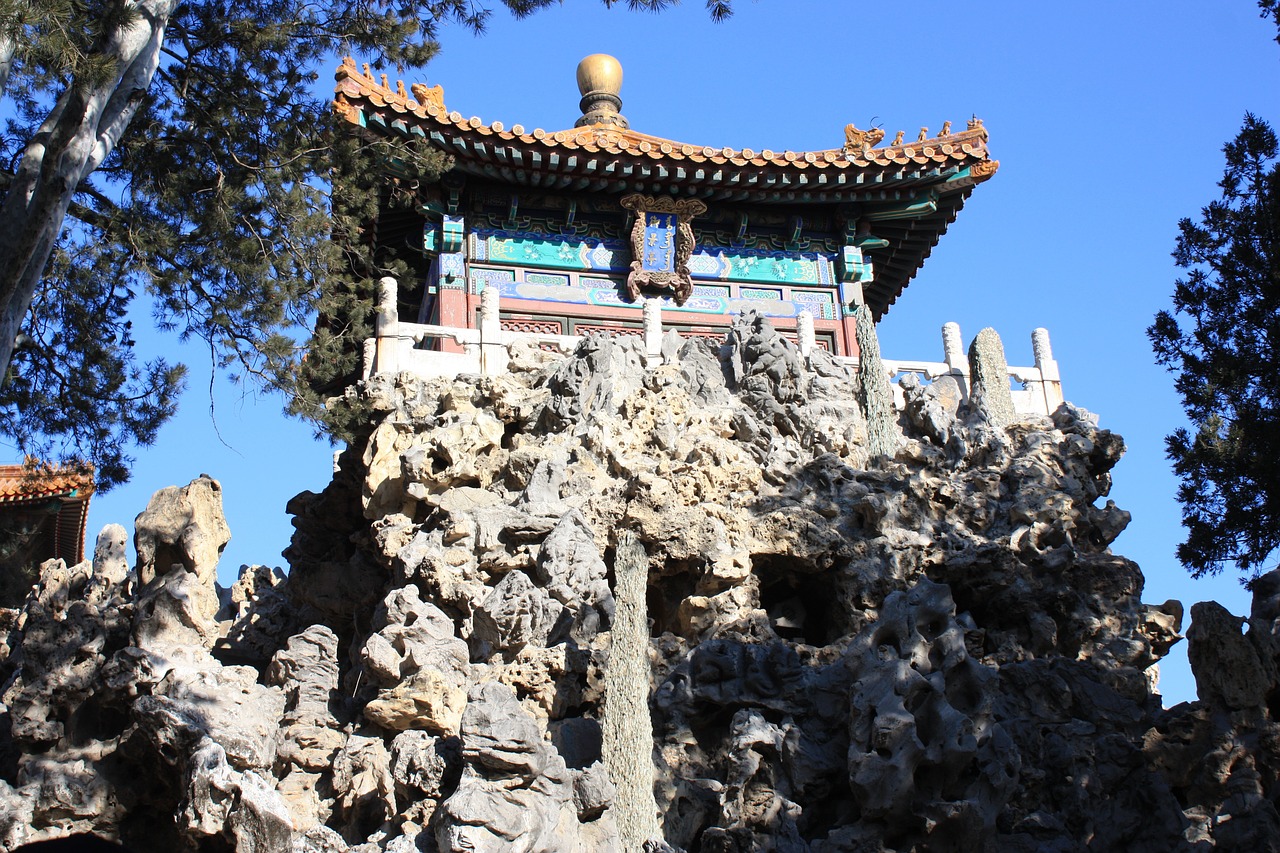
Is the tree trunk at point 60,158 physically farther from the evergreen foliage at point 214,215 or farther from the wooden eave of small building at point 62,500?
the wooden eave of small building at point 62,500

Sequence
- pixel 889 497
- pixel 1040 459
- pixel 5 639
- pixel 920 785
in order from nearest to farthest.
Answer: pixel 920 785
pixel 889 497
pixel 1040 459
pixel 5 639

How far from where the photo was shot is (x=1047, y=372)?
1349 cm

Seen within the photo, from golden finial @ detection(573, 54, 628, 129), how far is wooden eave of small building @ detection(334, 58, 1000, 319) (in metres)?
2.28

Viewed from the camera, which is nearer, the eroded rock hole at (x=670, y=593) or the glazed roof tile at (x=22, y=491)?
the eroded rock hole at (x=670, y=593)

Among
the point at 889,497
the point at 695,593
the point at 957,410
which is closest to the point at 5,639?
the point at 695,593

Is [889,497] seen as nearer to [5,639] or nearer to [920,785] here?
[920,785]

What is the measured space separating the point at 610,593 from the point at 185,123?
4424 millimetres

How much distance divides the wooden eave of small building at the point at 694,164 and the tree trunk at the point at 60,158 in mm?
5269

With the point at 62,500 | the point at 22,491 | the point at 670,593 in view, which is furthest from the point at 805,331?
the point at 62,500

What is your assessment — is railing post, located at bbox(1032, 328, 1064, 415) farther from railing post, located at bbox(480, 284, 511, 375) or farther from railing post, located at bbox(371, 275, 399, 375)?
railing post, located at bbox(371, 275, 399, 375)

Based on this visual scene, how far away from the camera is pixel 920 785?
28.1ft

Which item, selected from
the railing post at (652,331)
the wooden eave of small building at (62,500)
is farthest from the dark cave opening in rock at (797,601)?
the wooden eave of small building at (62,500)

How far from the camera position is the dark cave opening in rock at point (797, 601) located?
35.5ft

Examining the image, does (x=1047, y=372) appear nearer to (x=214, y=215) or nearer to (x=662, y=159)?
(x=662, y=159)
